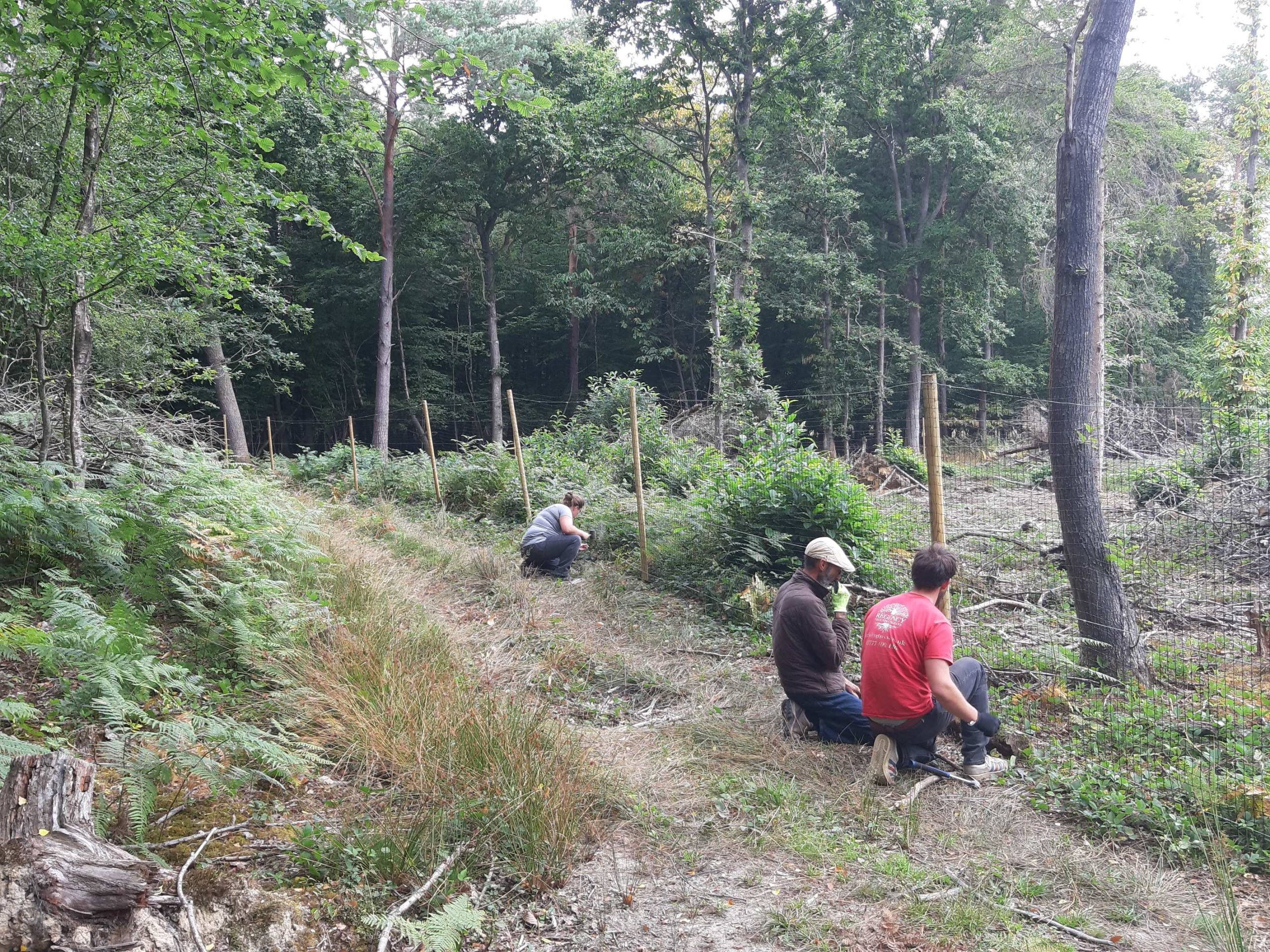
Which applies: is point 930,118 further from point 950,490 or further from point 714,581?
point 714,581

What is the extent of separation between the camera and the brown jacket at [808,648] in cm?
495

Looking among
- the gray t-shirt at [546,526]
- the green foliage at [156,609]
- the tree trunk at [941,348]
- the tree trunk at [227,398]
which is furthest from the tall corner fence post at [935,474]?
the tree trunk at [941,348]

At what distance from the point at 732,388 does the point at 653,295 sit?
1580 cm

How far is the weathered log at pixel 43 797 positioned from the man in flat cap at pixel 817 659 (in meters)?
3.68

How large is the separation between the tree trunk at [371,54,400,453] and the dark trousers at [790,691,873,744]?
1985cm

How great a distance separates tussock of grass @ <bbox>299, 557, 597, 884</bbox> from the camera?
3.26 metres

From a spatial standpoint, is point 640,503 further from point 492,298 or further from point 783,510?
point 492,298

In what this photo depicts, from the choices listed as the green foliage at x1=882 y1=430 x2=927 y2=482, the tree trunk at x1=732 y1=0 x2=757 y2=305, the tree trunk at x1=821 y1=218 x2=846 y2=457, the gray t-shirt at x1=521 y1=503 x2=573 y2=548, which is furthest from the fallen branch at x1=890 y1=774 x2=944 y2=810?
the tree trunk at x1=821 y1=218 x2=846 y2=457

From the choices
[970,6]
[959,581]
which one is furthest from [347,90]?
[970,6]

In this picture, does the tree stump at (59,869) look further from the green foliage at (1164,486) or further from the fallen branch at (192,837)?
the green foliage at (1164,486)

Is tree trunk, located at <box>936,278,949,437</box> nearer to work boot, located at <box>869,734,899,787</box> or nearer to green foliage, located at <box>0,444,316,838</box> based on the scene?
work boot, located at <box>869,734,899,787</box>

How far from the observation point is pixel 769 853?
140 inches

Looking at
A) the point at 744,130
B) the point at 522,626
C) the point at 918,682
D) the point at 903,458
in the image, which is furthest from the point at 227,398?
the point at 918,682

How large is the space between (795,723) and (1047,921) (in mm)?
2031
